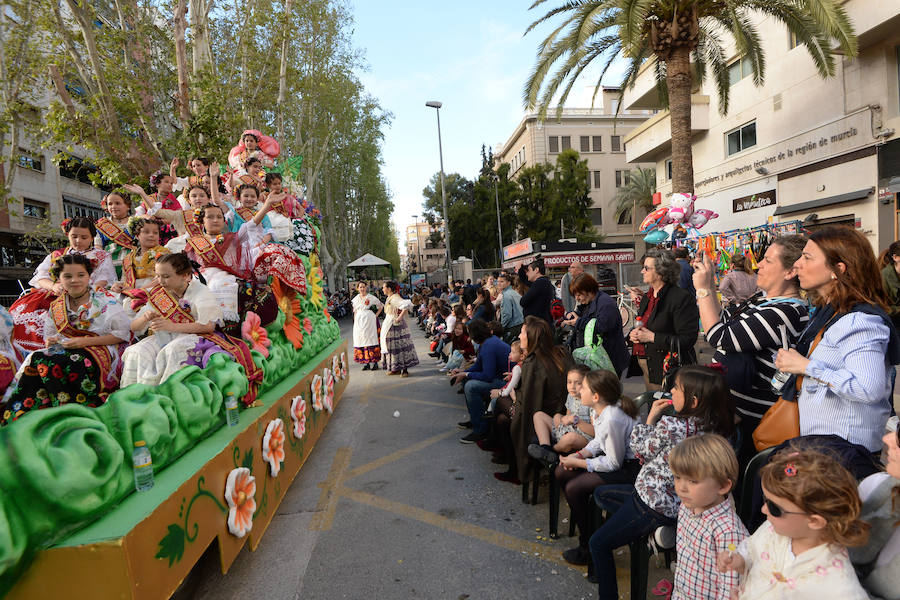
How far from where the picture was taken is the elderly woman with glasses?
150 inches

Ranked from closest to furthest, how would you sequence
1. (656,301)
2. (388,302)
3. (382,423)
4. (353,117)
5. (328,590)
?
1. (328,590)
2. (656,301)
3. (382,423)
4. (388,302)
5. (353,117)

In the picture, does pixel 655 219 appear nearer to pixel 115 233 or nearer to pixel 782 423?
pixel 782 423

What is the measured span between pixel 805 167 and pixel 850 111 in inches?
77.5

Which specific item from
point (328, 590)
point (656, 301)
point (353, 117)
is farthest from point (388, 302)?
point (353, 117)

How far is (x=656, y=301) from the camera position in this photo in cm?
405

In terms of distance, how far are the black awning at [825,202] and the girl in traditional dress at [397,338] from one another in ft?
39.8

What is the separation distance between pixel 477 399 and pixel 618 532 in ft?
9.96

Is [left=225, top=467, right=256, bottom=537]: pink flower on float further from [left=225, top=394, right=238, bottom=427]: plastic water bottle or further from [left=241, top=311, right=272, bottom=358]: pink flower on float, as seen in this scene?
[left=241, top=311, right=272, bottom=358]: pink flower on float

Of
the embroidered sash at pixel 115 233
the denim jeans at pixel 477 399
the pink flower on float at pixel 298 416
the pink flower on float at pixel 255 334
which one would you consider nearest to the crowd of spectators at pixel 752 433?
the denim jeans at pixel 477 399

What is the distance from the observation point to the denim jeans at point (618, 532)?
2363 mm

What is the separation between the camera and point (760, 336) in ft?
8.60

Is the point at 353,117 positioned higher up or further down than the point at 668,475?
higher up

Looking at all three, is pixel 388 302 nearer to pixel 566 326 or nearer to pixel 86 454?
pixel 566 326

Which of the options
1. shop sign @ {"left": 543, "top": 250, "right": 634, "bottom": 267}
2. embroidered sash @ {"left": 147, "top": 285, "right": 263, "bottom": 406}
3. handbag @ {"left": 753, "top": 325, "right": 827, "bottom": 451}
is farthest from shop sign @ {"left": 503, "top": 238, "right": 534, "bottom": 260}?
handbag @ {"left": 753, "top": 325, "right": 827, "bottom": 451}
